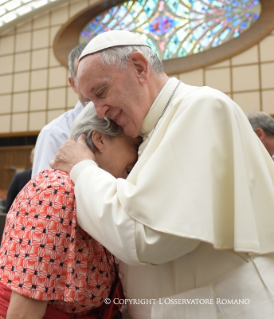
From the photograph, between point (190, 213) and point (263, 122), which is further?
point (263, 122)

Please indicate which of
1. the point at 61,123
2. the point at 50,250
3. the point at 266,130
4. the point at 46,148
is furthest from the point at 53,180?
the point at 266,130

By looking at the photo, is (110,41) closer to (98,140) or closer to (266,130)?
(98,140)

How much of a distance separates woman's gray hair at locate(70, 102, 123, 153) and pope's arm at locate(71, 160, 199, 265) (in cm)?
40

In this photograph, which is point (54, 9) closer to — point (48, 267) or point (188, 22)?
point (188, 22)

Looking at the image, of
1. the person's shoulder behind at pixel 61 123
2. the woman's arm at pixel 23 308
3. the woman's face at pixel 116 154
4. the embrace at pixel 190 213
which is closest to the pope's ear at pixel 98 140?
the woman's face at pixel 116 154

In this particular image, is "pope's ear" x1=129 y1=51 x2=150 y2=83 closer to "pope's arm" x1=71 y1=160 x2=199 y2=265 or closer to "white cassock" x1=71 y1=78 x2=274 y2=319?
"white cassock" x1=71 y1=78 x2=274 y2=319

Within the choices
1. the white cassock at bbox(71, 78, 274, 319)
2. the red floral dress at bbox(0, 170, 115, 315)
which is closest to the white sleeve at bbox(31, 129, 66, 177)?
the red floral dress at bbox(0, 170, 115, 315)

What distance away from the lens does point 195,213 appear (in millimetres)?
1184

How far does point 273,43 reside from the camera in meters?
7.37

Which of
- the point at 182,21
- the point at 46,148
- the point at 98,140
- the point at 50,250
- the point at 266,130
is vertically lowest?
the point at 182,21

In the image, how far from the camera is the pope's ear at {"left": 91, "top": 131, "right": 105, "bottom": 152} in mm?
1701

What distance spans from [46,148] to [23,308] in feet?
4.56

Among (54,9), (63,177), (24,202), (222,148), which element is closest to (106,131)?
(63,177)

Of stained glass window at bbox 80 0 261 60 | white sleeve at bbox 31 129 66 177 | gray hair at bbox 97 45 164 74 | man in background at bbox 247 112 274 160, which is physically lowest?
stained glass window at bbox 80 0 261 60
